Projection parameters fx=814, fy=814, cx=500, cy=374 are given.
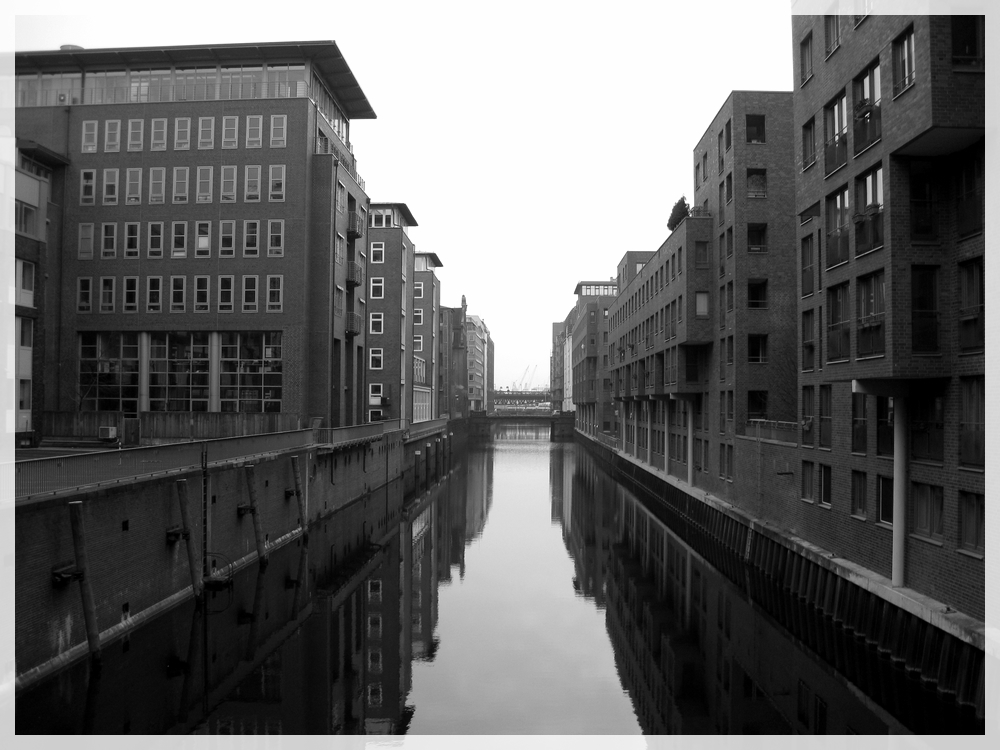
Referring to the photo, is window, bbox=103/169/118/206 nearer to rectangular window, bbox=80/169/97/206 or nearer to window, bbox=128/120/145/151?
rectangular window, bbox=80/169/97/206

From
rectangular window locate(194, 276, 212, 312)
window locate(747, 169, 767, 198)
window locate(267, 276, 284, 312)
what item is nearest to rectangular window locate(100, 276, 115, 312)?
rectangular window locate(194, 276, 212, 312)

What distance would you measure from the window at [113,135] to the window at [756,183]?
30.6 meters

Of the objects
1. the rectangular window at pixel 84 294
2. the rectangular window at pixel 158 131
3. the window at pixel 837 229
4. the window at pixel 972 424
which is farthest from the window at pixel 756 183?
the rectangular window at pixel 84 294

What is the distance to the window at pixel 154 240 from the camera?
40.9m

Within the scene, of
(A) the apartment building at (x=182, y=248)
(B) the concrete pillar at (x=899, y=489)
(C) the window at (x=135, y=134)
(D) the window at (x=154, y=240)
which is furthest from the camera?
(D) the window at (x=154, y=240)

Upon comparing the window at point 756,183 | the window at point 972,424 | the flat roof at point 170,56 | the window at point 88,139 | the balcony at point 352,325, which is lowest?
the window at point 972,424

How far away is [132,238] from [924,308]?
3642cm

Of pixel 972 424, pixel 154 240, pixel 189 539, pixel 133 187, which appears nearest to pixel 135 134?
pixel 133 187

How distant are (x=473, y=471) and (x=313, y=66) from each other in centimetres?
3999

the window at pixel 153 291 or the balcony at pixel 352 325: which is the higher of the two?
the window at pixel 153 291

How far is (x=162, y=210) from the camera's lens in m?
40.9

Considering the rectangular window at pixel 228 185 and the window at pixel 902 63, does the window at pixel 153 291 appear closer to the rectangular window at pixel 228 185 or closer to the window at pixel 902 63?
the rectangular window at pixel 228 185

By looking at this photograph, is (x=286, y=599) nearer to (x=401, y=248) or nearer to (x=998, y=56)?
(x=998, y=56)

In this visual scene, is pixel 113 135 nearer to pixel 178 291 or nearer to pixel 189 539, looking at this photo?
pixel 178 291
